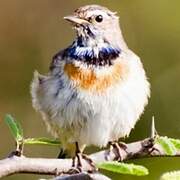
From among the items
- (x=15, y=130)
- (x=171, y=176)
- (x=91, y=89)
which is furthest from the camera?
(x=91, y=89)

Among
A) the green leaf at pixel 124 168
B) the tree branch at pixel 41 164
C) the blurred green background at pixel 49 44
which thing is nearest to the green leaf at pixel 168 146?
the tree branch at pixel 41 164

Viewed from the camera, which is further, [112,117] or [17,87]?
[17,87]

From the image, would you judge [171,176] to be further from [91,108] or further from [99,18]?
[99,18]

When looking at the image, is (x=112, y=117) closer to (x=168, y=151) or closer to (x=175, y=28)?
(x=168, y=151)

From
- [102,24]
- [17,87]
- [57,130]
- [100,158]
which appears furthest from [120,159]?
[17,87]

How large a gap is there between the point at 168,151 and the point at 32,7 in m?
6.06

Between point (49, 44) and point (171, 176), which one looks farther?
point (49, 44)

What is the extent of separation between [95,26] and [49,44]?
3599mm

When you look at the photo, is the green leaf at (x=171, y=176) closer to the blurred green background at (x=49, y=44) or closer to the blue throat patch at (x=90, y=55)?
the blue throat patch at (x=90, y=55)

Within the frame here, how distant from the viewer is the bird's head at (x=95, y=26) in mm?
5613

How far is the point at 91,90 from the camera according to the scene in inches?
212

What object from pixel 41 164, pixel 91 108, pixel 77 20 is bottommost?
pixel 41 164

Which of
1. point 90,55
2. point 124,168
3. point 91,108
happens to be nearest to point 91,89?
point 91,108

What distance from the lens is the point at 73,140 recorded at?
5684 mm
